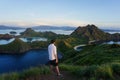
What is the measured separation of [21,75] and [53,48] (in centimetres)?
270

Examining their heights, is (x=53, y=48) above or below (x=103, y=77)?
above

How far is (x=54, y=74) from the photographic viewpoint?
16938 millimetres

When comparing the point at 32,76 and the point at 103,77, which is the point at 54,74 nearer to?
the point at 32,76

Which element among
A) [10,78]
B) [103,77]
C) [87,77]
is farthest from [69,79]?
[10,78]

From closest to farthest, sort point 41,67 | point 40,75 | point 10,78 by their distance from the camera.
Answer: point 10,78 < point 40,75 < point 41,67

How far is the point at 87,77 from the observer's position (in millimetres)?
15859

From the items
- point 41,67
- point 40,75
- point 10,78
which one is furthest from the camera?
point 41,67

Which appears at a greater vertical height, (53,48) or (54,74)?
(53,48)

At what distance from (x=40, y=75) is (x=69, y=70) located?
9.58 ft

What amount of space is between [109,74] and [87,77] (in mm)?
1424

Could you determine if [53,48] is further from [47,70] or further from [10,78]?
[10,78]

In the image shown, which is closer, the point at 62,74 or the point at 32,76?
the point at 32,76

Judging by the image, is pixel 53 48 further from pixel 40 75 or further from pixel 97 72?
pixel 97 72

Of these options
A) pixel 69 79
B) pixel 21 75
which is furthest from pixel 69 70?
pixel 21 75
